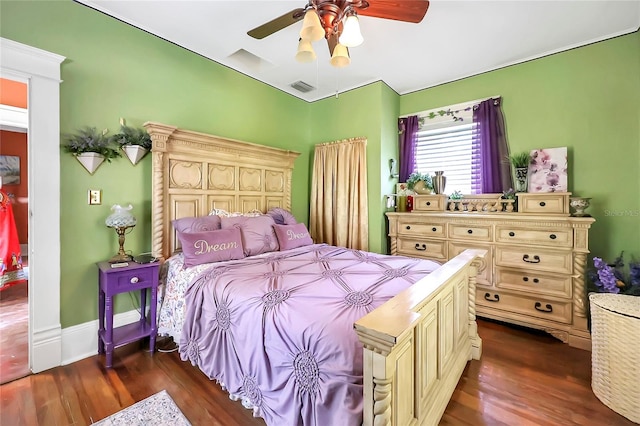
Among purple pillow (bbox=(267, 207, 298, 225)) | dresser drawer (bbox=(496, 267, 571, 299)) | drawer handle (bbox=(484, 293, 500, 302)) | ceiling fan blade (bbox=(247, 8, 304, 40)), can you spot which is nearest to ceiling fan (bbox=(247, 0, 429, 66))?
ceiling fan blade (bbox=(247, 8, 304, 40))

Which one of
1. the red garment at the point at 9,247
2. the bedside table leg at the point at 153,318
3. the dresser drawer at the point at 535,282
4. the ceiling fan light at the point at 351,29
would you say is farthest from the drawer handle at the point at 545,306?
the red garment at the point at 9,247

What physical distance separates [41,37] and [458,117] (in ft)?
13.4

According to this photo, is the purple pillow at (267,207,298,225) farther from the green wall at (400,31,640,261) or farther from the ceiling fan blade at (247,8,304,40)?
the green wall at (400,31,640,261)

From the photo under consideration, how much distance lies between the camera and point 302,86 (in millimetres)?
3723

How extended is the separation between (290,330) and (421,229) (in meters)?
2.44

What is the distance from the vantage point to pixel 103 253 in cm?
228

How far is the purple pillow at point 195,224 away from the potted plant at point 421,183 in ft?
8.23

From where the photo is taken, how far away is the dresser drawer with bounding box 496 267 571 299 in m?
2.44

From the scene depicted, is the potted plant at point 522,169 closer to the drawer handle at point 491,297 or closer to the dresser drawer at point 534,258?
the dresser drawer at point 534,258

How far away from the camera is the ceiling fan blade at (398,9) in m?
1.61

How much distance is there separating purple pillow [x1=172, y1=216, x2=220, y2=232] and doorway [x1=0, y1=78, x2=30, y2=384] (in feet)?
4.31

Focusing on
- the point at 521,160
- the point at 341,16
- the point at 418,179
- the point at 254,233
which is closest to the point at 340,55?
the point at 341,16

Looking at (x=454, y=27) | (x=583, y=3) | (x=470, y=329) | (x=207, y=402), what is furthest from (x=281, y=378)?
(x=583, y=3)

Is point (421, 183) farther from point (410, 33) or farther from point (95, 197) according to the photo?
point (95, 197)
